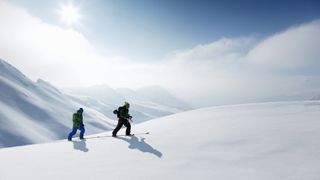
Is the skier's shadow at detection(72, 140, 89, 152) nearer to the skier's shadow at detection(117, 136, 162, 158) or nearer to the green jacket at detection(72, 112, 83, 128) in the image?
the skier's shadow at detection(117, 136, 162, 158)

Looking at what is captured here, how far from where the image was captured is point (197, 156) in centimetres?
884

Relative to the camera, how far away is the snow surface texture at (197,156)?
7.36 m

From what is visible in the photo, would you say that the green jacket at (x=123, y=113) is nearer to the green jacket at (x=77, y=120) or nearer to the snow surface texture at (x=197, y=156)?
the snow surface texture at (x=197, y=156)

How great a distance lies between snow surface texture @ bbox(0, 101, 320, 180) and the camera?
24.1ft

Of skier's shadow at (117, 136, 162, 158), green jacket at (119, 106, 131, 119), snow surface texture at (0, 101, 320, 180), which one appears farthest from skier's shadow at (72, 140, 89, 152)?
green jacket at (119, 106, 131, 119)

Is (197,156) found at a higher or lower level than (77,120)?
lower

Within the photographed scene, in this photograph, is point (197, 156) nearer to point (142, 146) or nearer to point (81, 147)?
point (142, 146)

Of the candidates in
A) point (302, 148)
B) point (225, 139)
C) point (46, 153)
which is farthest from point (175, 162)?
point (46, 153)

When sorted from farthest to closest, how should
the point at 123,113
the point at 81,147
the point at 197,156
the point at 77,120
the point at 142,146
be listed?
the point at 77,120
the point at 123,113
the point at 81,147
the point at 142,146
the point at 197,156

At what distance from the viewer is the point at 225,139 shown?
33.8 feet

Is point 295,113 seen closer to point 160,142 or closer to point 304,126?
point 304,126

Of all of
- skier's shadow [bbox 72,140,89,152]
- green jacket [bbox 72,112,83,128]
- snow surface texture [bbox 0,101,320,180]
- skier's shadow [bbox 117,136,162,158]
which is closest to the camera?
snow surface texture [bbox 0,101,320,180]

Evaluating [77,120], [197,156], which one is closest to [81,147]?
[77,120]

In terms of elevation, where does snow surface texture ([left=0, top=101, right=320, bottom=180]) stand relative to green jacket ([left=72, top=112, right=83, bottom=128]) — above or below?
below
